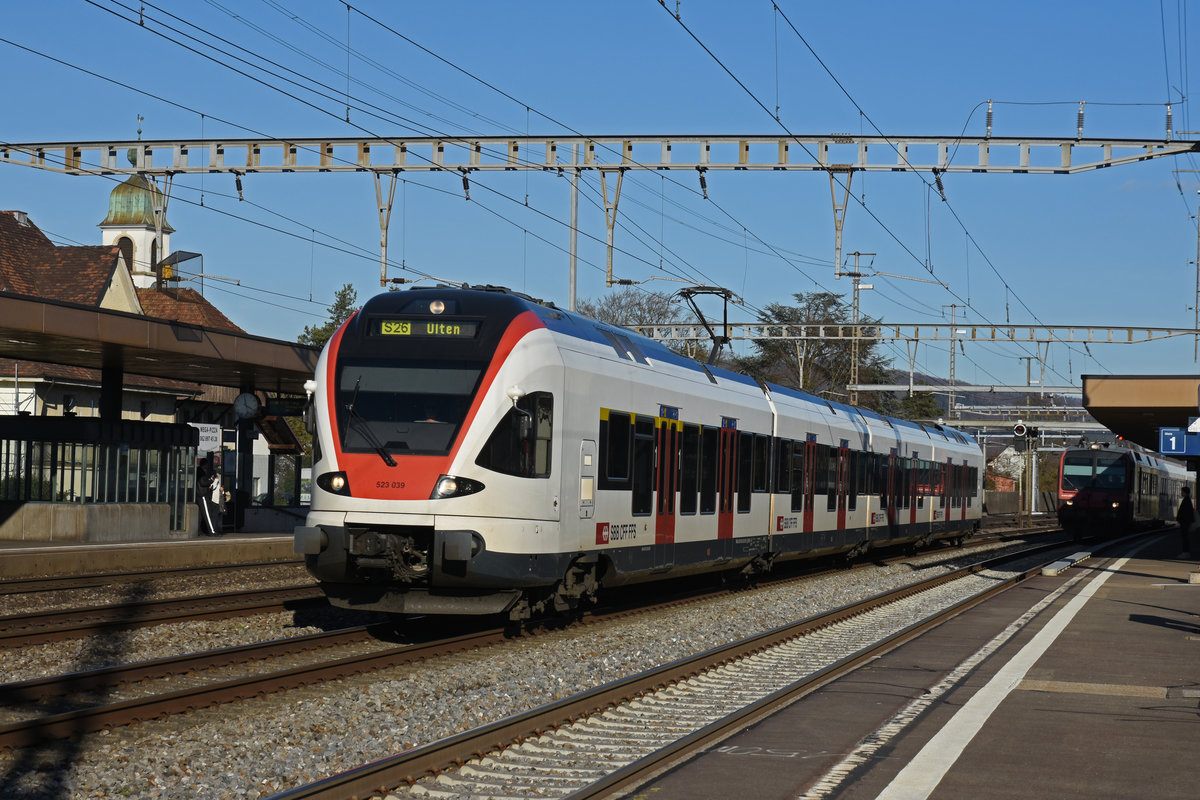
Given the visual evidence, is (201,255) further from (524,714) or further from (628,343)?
(524,714)

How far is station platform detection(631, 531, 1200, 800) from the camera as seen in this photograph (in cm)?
727

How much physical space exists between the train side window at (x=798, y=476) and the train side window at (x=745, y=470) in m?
2.39

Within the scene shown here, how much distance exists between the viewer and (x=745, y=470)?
773 inches

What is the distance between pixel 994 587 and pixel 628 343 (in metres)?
8.64

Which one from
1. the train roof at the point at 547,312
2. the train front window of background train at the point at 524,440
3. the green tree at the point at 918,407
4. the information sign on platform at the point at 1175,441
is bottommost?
the train front window of background train at the point at 524,440

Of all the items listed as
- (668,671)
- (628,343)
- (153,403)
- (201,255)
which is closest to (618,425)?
(628,343)

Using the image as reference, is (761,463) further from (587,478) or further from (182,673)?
(182,673)

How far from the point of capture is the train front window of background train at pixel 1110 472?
45.4m

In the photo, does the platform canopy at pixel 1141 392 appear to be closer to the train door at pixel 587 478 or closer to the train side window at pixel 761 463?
the train side window at pixel 761 463

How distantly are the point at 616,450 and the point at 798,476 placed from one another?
8.16m

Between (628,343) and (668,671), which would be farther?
(628,343)

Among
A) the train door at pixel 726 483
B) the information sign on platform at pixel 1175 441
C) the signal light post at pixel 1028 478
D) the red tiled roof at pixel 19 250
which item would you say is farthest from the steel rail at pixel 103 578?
the signal light post at pixel 1028 478

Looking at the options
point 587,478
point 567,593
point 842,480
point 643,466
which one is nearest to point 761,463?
point 643,466

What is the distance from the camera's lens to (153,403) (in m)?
47.0
